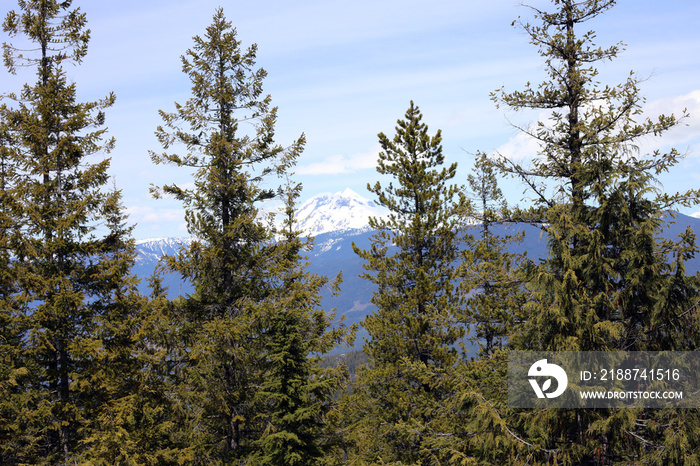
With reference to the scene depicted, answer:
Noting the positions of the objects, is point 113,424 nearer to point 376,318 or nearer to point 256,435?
point 256,435

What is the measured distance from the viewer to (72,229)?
13.2 meters

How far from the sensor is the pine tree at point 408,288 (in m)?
16.2

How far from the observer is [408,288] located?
17016 millimetres

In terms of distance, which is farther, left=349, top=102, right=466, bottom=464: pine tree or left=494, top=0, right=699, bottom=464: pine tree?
left=349, top=102, right=466, bottom=464: pine tree

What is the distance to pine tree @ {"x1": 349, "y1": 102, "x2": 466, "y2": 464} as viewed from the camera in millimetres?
16234

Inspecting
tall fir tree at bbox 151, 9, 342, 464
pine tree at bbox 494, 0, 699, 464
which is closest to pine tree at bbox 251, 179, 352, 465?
tall fir tree at bbox 151, 9, 342, 464

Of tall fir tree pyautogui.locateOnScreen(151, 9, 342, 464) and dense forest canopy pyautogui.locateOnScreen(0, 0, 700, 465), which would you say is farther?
tall fir tree pyautogui.locateOnScreen(151, 9, 342, 464)

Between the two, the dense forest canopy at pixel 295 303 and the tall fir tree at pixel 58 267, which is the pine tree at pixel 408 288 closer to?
the dense forest canopy at pixel 295 303

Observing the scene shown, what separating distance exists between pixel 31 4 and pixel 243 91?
251 inches

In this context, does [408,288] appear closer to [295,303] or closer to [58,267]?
[295,303]

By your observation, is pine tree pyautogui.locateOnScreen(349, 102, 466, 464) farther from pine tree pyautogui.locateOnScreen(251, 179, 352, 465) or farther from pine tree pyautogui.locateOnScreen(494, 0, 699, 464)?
pine tree pyautogui.locateOnScreen(494, 0, 699, 464)

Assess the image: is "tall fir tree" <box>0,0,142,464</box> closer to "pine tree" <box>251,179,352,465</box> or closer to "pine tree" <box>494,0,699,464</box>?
"pine tree" <box>251,179,352,465</box>

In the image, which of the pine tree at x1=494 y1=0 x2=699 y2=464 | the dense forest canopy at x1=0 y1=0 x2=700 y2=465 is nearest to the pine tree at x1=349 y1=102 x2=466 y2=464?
the dense forest canopy at x1=0 y1=0 x2=700 y2=465

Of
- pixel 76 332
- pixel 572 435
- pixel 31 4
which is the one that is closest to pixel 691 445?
pixel 572 435
